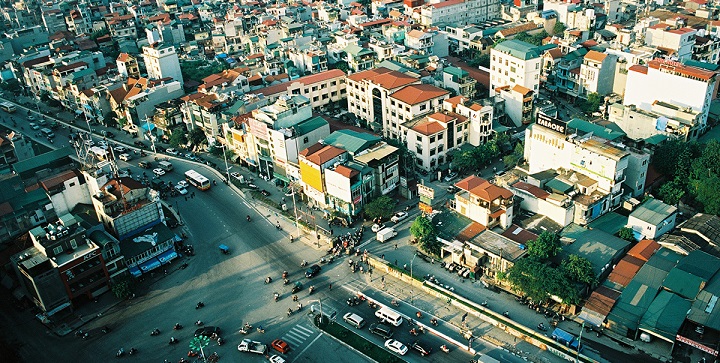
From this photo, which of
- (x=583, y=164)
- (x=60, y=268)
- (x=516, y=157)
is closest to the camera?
(x=60, y=268)

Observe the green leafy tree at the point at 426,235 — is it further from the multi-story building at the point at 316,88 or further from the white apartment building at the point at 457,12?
the white apartment building at the point at 457,12

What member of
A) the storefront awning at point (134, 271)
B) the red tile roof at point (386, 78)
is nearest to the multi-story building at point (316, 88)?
the red tile roof at point (386, 78)

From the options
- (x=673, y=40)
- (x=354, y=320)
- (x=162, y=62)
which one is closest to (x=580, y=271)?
(x=354, y=320)

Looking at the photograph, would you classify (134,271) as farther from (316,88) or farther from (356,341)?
(316,88)

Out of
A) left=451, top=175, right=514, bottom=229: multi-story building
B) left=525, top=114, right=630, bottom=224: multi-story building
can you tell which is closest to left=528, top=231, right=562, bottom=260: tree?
left=451, top=175, right=514, bottom=229: multi-story building

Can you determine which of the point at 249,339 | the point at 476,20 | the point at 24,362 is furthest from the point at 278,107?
the point at 476,20

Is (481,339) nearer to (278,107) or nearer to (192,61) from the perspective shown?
(278,107)
